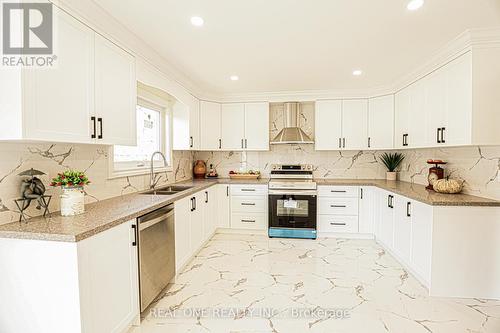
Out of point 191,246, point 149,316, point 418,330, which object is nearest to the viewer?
point 418,330

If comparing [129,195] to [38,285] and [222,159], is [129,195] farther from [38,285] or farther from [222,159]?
[222,159]

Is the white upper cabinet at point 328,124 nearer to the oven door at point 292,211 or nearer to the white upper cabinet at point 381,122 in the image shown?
the white upper cabinet at point 381,122

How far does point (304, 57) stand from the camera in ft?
9.25

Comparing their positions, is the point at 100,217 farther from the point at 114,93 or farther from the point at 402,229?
the point at 402,229

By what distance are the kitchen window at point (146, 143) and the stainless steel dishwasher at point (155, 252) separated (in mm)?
742

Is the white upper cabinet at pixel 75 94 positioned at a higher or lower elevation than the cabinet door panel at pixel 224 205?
higher

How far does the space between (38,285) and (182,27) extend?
2081 mm

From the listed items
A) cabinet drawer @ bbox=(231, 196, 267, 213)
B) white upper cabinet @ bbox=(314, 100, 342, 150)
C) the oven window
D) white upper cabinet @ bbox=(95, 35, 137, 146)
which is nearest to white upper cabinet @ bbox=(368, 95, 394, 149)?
white upper cabinet @ bbox=(314, 100, 342, 150)

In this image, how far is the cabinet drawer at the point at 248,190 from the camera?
4.18 meters

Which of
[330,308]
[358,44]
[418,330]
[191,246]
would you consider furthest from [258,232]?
[358,44]

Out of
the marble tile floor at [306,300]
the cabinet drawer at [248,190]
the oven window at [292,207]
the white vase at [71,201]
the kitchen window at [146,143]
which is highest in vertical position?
the kitchen window at [146,143]

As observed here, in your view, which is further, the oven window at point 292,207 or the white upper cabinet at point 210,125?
the white upper cabinet at point 210,125

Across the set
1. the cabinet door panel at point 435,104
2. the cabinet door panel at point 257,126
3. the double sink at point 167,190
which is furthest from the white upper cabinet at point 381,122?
the double sink at point 167,190

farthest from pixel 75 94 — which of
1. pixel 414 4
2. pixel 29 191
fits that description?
pixel 414 4
